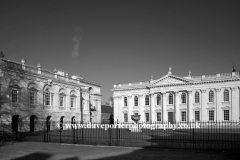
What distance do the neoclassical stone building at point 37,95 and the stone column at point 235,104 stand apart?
25634 mm

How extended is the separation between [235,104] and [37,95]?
3208 cm

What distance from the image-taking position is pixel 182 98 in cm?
4856

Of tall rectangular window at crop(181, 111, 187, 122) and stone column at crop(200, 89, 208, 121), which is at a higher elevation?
stone column at crop(200, 89, 208, 121)

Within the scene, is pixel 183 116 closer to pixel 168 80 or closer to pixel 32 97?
pixel 168 80

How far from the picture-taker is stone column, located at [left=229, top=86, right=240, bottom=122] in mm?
41969

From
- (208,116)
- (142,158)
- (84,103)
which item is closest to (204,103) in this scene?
(208,116)

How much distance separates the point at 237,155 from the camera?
13031 millimetres

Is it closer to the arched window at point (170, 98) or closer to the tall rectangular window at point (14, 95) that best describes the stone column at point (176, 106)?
the arched window at point (170, 98)

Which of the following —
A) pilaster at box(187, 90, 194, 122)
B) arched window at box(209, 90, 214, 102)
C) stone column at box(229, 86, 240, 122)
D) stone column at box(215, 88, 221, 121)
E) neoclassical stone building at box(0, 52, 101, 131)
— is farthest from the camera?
pilaster at box(187, 90, 194, 122)

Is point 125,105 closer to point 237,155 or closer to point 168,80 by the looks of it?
point 168,80

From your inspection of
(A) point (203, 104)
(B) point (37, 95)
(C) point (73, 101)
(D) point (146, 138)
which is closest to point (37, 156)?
(D) point (146, 138)

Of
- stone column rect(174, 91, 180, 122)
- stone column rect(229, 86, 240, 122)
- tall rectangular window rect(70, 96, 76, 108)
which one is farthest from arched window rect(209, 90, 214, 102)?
tall rectangular window rect(70, 96, 76, 108)

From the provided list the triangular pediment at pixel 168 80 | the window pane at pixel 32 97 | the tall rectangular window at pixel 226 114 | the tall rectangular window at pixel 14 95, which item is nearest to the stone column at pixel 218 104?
the tall rectangular window at pixel 226 114

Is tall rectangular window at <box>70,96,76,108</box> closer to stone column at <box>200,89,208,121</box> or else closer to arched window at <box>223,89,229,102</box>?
stone column at <box>200,89,208,121</box>
